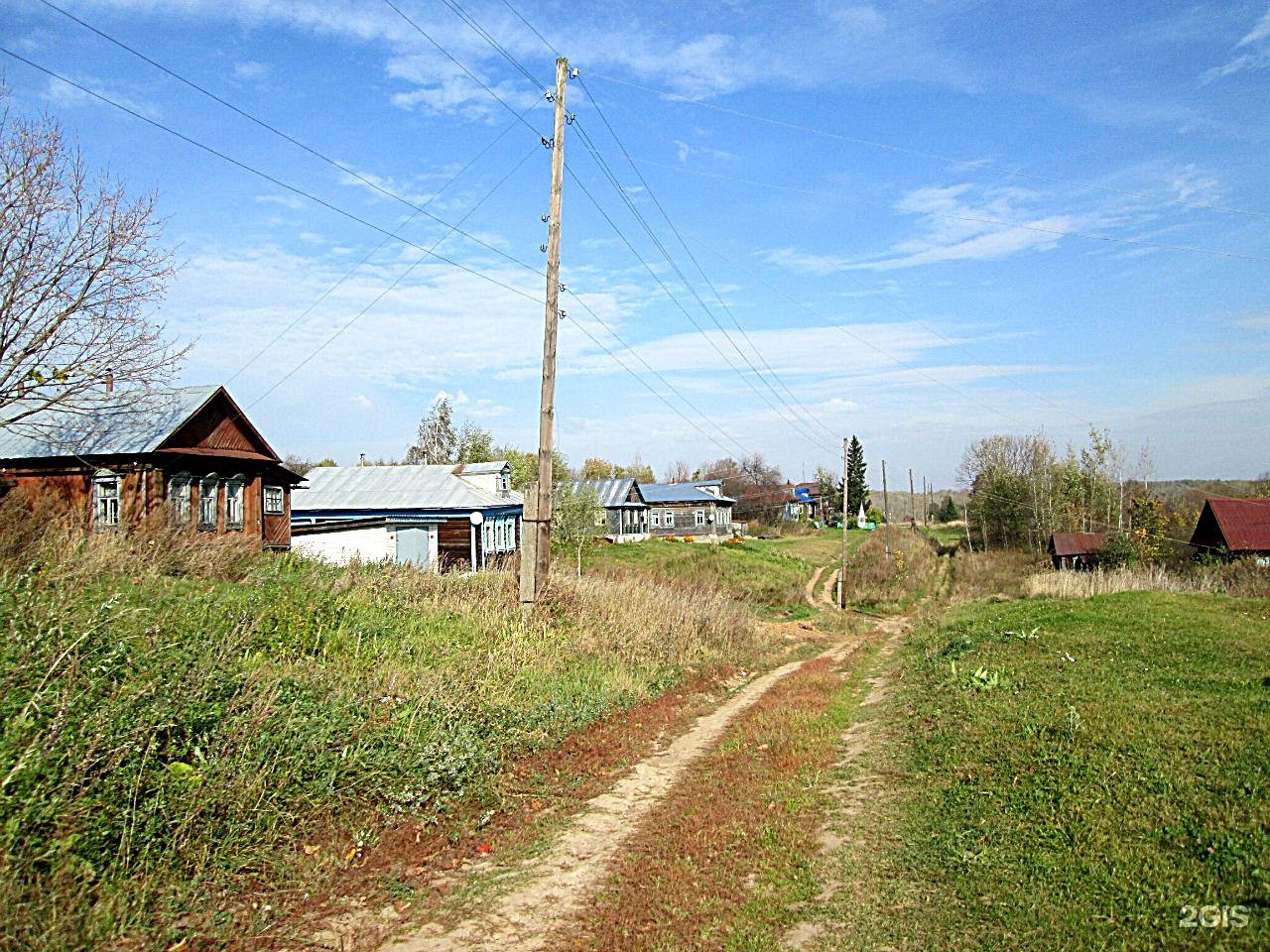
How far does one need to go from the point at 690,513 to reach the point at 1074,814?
68599 millimetres

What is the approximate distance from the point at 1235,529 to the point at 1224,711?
1341 inches

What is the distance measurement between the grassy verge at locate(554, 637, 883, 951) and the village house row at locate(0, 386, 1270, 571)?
470 inches

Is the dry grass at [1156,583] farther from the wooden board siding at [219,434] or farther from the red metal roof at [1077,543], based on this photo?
the wooden board siding at [219,434]

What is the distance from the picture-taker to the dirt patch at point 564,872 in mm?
5312

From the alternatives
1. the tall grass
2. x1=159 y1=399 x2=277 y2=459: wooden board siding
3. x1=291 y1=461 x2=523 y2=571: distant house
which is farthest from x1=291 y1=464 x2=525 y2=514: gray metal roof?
the tall grass

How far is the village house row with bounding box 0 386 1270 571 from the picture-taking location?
22.8 m

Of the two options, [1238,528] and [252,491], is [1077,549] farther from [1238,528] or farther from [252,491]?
[252,491]

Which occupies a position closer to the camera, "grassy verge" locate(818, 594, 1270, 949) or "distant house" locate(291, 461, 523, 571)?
"grassy verge" locate(818, 594, 1270, 949)

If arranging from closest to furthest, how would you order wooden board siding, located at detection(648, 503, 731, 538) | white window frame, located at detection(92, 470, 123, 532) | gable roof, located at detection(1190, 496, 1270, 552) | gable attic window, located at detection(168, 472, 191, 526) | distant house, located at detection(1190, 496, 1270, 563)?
white window frame, located at detection(92, 470, 123, 532) → gable attic window, located at detection(168, 472, 191, 526) → distant house, located at detection(1190, 496, 1270, 563) → gable roof, located at detection(1190, 496, 1270, 552) → wooden board siding, located at detection(648, 503, 731, 538)

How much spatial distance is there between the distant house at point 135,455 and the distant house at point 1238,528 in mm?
39561

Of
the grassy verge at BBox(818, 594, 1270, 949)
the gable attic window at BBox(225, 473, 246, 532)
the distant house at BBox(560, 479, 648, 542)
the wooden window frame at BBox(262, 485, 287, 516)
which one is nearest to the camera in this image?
the grassy verge at BBox(818, 594, 1270, 949)

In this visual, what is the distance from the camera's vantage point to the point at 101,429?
23.5m

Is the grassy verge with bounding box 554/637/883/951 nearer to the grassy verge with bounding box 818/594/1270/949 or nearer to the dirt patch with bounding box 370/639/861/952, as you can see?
the dirt patch with bounding box 370/639/861/952

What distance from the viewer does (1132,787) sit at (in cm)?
657
